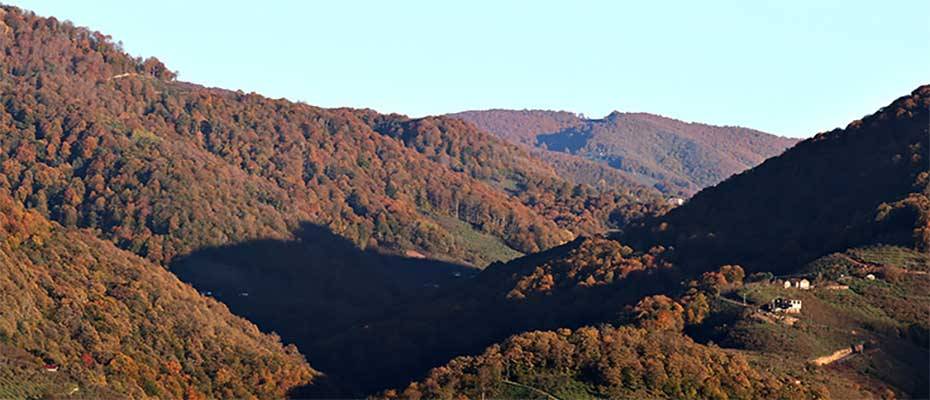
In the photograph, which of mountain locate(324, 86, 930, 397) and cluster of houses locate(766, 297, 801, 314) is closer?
cluster of houses locate(766, 297, 801, 314)

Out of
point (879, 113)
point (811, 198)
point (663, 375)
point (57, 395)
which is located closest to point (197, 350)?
point (57, 395)

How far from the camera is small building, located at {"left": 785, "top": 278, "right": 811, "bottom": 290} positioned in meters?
121

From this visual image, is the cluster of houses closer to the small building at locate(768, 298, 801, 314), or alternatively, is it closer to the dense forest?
the small building at locate(768, 298, 801, 314)

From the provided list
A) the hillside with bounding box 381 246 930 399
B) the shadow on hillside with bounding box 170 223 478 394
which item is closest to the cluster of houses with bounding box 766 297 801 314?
the hillside with bounding box 381 246 930 399

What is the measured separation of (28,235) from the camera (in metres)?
140

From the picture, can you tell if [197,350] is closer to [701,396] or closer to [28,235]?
[28,235]

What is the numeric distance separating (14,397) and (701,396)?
38.7 m

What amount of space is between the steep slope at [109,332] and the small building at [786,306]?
36397mm

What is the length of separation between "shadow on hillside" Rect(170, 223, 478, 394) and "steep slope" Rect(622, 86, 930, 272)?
3020 centimetres

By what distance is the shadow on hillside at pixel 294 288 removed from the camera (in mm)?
171000

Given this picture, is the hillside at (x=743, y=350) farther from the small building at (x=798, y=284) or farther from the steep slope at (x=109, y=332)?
the steep slope at (x=109, y=332)

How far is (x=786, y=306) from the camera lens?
381ft

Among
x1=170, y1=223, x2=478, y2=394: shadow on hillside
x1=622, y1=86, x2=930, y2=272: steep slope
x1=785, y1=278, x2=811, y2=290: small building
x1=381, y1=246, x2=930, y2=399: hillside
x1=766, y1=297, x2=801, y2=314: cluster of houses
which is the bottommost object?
x1=170, y1=223, x2=478, y2=394: shadow on hillside

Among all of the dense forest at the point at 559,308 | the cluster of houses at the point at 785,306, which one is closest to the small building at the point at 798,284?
the dense forest at the point at 559,308
